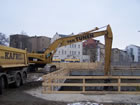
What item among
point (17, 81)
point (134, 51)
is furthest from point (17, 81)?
point (134, 51)

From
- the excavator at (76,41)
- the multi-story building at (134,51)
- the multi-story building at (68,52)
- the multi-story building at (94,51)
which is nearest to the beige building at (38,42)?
the multi-story building at (68,52)

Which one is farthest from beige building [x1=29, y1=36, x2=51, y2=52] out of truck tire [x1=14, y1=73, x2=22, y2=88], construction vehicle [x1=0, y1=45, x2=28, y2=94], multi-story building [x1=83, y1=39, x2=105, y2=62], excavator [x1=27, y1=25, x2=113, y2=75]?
truck tire [x1=14, y1=73, x2=22, y2=88]

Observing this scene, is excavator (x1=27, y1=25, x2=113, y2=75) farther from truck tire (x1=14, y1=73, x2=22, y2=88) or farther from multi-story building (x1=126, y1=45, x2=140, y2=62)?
multi-story building (x1=126, y1=45, x2=140, y2=62)

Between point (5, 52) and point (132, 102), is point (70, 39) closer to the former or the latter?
point (5, 52)

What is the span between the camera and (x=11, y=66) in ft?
40.1

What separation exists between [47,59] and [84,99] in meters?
14.4

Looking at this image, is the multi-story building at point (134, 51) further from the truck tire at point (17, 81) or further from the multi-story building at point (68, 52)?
the truck tire at point (17, 81)

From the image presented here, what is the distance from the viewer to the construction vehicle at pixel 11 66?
36.0 ft

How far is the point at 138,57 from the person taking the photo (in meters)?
106

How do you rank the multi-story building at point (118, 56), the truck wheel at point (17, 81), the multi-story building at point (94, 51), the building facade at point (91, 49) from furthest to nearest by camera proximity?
the building facade at point (91, 49) → the multi-story building at point (94, 51) → the multi-story building at point (118, 56) → the truck wheel at point (17, 81)

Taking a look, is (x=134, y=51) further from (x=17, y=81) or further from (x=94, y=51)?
(x=17, y=81)

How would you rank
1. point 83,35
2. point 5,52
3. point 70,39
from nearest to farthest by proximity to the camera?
point 5,52 → point 83,35 → point 70,39

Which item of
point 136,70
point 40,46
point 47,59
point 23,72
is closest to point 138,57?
point 40,46

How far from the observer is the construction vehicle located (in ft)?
A: 36.0
